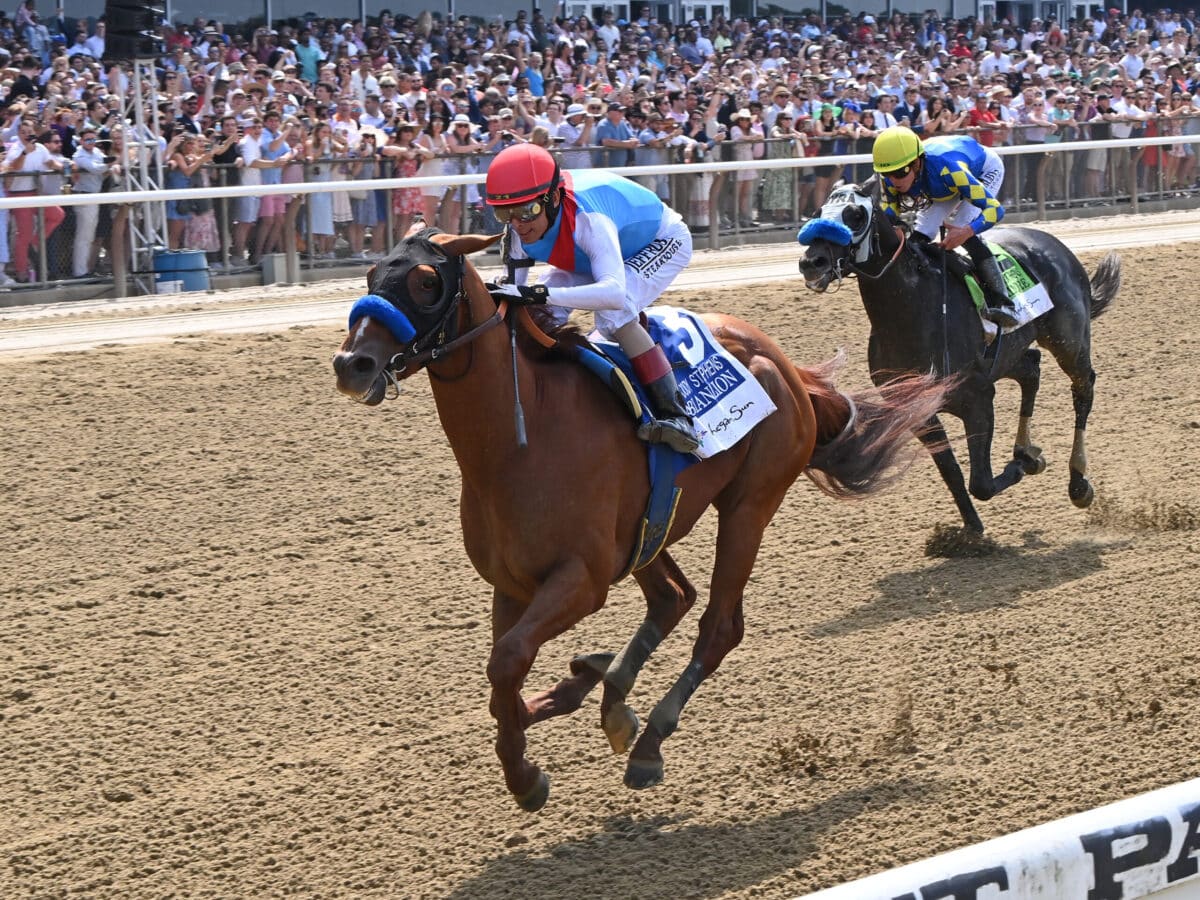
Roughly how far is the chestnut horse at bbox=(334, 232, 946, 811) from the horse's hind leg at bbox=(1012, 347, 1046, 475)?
3051 mm

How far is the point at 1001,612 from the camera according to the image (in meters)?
6.11

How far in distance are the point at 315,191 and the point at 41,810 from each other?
6.72 metres

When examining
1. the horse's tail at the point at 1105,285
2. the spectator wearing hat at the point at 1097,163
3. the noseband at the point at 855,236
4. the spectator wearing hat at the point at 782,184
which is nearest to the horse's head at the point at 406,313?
the noseband at the point at 855,236

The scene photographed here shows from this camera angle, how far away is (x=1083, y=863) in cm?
296

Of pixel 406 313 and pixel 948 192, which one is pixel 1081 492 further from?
pixel 406 313

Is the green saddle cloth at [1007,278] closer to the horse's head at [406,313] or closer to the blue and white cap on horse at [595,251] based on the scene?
the blue and white cap on horse at [595,251]

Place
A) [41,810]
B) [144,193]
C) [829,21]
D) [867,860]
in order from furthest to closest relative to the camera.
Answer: [829,21] → [144,193] → [41,810] → [867,860]

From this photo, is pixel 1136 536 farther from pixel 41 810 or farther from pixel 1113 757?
pixel 41 810

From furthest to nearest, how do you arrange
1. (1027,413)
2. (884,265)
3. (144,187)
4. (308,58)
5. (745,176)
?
(308,58)
(745,176)
(144,187)
(1027,413)
(884,265)

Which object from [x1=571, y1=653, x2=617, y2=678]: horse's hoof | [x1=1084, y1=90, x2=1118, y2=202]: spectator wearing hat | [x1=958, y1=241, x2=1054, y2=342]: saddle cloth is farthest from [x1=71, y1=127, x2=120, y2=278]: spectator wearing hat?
[x1=1084, y1=90, x2=1118, y2=202]: spectator wearing hat

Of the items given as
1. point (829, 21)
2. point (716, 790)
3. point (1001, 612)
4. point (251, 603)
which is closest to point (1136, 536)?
point (1001, 612)

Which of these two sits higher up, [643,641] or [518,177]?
[518,177]

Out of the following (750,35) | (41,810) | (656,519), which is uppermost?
(750,35)

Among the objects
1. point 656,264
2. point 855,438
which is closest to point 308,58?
point 855,438
